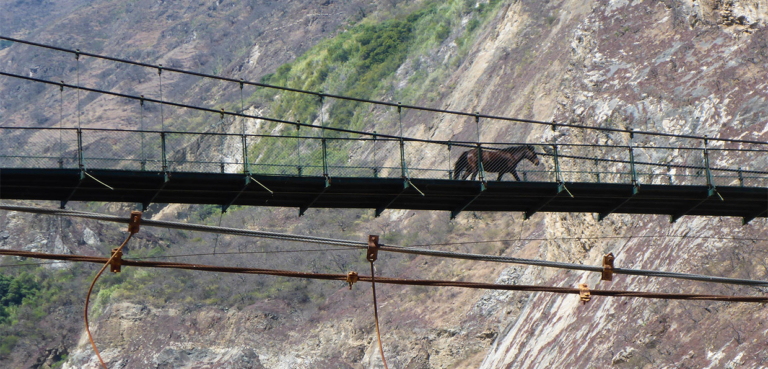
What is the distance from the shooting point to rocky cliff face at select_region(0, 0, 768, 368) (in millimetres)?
35469

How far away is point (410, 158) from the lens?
70875 mm

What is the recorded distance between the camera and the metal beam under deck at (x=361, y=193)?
2194cm

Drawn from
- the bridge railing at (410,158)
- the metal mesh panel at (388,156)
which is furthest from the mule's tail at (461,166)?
the metal mesh panel at (388,156)

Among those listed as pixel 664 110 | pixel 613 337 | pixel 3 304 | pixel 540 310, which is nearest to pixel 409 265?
pixel 540 310

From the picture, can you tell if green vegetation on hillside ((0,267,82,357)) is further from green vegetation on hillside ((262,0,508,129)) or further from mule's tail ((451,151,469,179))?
mule's tail ((451,151,469,179))

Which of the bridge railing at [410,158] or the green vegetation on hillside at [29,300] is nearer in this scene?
the bridge railing at [410,158]

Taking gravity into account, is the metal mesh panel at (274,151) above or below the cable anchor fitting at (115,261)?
above

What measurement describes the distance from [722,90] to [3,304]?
211 ft

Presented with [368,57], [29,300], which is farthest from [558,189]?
[368,57]

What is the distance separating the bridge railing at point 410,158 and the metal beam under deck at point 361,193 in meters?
0.38

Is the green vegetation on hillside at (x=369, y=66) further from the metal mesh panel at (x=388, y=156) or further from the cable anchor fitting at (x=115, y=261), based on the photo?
the cable anchor fitting at (x=115, y=261)

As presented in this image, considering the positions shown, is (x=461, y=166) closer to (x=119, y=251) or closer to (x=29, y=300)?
(x=119, y=251)

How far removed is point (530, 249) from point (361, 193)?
30392 millimetres

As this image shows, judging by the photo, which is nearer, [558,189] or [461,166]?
[558,189]
